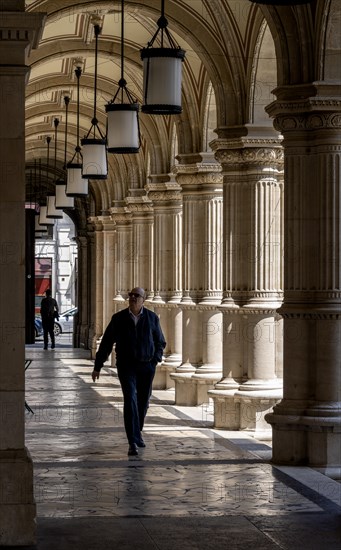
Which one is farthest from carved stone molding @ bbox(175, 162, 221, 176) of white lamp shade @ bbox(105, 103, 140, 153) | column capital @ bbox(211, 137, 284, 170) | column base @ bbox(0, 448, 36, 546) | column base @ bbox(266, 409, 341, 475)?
column base @ bbox(0, 448, 36, 546)

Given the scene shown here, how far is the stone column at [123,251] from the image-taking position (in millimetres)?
30031

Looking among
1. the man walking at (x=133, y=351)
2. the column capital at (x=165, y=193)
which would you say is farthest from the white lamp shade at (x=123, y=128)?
the column capital at (x=165, y=193)

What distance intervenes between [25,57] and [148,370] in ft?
17.7

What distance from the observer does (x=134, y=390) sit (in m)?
13.6

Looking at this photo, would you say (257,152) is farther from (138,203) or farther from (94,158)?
(138,203)

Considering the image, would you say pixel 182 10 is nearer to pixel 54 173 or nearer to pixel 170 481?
pixel 170 481

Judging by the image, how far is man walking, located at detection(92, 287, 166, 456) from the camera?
1360cm

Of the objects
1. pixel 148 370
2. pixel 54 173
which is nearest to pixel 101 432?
pixel 148 370

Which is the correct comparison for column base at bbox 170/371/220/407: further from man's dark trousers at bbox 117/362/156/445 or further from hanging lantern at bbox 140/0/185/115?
hanging lantern at bbox 140/0/185/115

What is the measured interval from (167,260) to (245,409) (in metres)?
7.16

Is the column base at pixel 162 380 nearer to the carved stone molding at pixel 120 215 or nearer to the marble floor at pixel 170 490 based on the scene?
the marble floor at pixel 170 490

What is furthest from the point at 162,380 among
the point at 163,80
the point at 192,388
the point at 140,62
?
the point at 163,80

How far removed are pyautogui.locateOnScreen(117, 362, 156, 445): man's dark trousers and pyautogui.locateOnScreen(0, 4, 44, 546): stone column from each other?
4.65 m

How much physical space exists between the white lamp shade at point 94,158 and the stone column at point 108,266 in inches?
620
